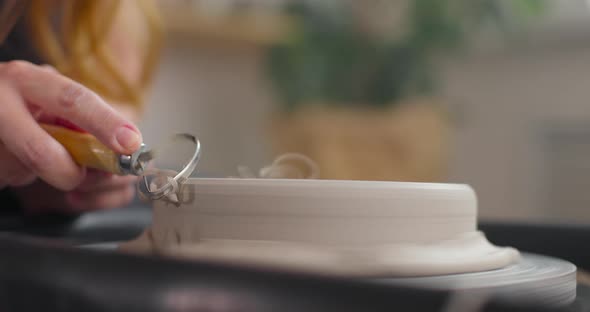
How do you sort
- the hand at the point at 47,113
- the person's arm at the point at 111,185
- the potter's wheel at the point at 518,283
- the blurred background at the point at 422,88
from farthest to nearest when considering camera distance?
the blurred background at the point at 422,88, the person's arm at the point at 111,185, the hand at the point at 47,113, the potter's wheel at the point at 518,283

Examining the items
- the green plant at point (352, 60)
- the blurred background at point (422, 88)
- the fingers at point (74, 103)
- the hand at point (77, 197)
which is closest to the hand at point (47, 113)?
the fingers at point (74, 103)

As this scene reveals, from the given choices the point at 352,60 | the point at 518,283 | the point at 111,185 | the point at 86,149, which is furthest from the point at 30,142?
the point at 352,60

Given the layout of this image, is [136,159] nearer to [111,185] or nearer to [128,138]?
[128,138]

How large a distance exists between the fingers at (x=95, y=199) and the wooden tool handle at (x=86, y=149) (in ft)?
0.51

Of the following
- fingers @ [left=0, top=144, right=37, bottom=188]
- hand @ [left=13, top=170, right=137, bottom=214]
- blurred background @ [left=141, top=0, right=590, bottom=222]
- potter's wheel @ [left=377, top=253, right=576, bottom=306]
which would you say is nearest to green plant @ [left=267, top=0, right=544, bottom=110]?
blurred background @ [left=141, top=0, right=590, bottom=222]

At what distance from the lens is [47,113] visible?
0.48 m

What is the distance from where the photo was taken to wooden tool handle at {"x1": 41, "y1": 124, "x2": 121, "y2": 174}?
0.43 m

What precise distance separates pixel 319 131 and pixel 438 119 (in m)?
0.38

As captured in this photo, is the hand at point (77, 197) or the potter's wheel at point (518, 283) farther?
the hand at point (77, 197)

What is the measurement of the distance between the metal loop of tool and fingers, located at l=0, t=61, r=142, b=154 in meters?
0.02

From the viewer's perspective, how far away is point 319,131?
2104 mm

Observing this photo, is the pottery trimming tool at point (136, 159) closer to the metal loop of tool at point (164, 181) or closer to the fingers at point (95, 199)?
the metal loop of tool at point (164, 181)

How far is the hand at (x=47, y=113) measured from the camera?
44 cm

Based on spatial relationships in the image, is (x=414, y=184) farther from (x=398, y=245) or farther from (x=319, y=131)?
(x=319, y=131)
